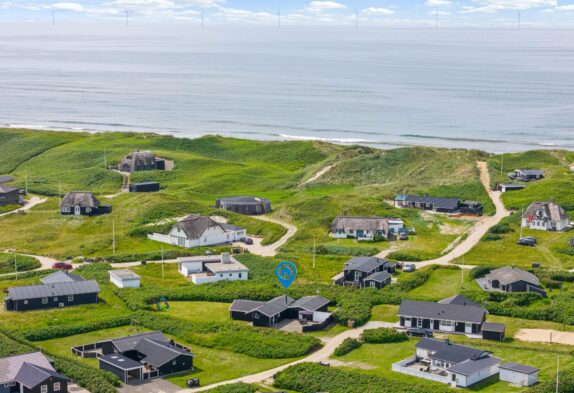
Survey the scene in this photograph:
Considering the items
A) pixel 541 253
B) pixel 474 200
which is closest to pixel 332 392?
pixel 541 253

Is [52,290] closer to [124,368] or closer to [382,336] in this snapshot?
[124,368]

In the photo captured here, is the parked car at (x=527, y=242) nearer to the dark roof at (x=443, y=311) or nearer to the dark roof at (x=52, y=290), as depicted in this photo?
the dark roof at (x=443, y=311)

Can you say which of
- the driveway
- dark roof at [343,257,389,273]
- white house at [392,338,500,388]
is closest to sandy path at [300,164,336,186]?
dark roof at [343,257,389,273]

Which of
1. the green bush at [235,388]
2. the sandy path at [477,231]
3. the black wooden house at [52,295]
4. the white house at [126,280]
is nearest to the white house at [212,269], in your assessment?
the white house at [126,280]

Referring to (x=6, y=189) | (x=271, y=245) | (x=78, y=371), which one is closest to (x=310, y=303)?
(x=78, y=371)

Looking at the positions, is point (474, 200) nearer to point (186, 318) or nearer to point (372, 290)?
point (372, 290)

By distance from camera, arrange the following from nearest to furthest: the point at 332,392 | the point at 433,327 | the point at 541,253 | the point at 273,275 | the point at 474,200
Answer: the point at 332,392 < the point at 433,327 < the point at 273,275 < the point at 541,253 < the point at 474,200

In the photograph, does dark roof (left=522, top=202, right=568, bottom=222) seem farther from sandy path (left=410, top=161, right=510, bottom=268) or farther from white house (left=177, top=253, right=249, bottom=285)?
white house (left=177, top=253, right=249, bottom=285)
